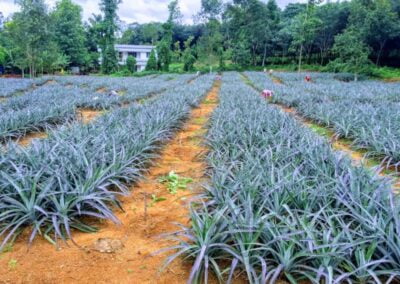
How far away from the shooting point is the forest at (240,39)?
2091 cm

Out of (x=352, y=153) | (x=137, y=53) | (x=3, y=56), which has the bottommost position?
(x=352, y=153)

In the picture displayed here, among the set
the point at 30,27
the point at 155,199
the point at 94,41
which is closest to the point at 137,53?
the point at 94,41

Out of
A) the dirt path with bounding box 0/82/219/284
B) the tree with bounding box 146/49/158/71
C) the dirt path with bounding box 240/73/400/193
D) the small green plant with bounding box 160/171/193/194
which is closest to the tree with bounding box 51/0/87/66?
the tree with bounding box 146/49/158/71

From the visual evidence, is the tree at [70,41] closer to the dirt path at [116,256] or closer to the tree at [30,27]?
the tree at [30,27]

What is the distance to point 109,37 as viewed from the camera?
123ft

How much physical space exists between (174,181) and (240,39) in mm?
40856

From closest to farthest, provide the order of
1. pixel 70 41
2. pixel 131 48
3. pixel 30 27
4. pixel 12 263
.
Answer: pixel 12 263 < pixel 30 27 < pixel 70 41 < pixel 131 48

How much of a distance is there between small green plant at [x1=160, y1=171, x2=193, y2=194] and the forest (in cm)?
1962

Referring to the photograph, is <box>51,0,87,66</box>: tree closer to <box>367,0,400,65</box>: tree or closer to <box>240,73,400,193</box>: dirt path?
<box>367,0,400,65</box>: tree

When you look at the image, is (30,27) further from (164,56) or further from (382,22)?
(382,22)

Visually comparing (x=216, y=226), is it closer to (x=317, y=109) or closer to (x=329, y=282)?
(x=329, y=282)

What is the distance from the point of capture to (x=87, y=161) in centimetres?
310

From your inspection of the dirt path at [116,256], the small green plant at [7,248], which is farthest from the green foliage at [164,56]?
the small green plant at [7,248]

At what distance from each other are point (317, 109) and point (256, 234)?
6541 mm
